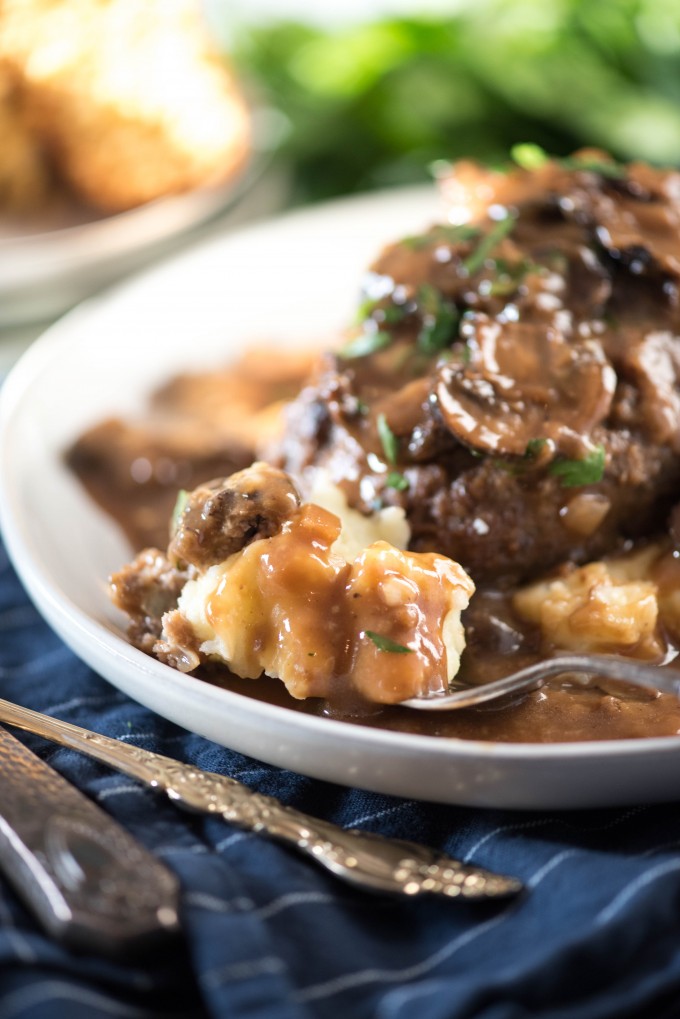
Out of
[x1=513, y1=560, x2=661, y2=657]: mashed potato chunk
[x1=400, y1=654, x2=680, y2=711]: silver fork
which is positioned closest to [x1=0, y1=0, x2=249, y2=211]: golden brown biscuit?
[x1=513, y1=560, x2=661, y2=657]: mashed potato chunk

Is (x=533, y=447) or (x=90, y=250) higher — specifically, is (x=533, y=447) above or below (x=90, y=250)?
above

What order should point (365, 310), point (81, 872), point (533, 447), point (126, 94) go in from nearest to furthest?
point (81, 872) < point (533, 447) < point (365, 310) < point (126, 94)

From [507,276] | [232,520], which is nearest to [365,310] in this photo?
[507,276]

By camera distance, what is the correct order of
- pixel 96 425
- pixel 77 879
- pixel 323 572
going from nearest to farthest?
pixel 77 879
pixel 323 572
pixel 96 425

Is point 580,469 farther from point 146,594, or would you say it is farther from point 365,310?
point 146,594

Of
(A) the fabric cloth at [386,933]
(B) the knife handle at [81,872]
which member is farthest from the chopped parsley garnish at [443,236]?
(B) the knife handle at [81,872]

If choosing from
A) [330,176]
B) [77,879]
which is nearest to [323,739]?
[77,879]

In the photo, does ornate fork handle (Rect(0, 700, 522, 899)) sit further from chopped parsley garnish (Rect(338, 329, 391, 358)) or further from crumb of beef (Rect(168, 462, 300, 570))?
chopped parsley garnish (Rect(338, 329, 391, 358))

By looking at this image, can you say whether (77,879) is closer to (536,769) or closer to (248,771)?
(248,771)
